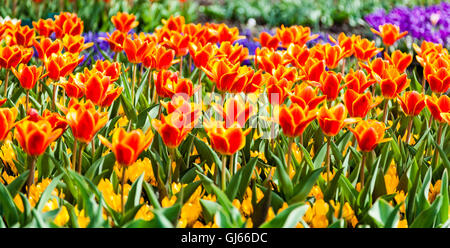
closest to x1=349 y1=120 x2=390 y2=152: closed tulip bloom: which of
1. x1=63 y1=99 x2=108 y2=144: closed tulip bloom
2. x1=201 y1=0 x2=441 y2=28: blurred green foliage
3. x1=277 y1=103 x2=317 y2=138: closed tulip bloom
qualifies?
x1=277 y1=103 x2=317 y2=138: closed tulip bloom

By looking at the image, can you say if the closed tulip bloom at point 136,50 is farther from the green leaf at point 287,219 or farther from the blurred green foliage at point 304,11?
the blurred green foliage at point 304,11

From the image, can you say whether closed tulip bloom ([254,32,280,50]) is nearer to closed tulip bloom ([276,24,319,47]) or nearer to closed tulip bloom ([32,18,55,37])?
closed tulip bloom ([276,24,319,47])

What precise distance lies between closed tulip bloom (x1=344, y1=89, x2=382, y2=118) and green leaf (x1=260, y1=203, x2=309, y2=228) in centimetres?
68

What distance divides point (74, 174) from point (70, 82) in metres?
0.71

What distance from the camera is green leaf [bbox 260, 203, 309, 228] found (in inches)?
65.9

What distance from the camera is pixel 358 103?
2.23 m

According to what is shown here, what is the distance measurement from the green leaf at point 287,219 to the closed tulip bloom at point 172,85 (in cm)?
81

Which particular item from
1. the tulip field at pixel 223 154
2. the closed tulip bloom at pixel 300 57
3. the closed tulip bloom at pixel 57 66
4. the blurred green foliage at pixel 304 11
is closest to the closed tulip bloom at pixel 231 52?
the tulip field at pixel 223 154

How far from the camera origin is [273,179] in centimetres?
205

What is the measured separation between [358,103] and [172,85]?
2.54 feet

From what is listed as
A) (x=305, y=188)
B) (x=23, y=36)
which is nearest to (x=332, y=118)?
(x=305, y=188)

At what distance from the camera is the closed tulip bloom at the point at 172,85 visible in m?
2.32

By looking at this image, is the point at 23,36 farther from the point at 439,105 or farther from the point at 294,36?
the point at 439,105
